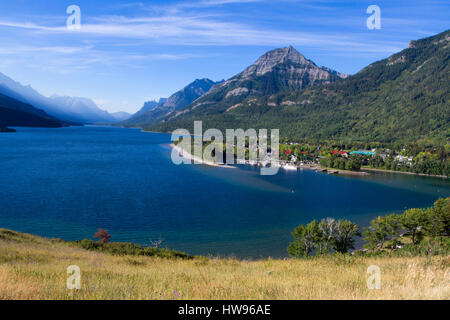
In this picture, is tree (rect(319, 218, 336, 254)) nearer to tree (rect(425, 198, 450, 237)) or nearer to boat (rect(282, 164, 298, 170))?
tree (rect(425, 198, 450, 237))

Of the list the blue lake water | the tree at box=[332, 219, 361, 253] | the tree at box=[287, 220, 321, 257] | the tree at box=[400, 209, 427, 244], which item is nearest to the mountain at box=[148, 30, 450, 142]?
the blue lake water

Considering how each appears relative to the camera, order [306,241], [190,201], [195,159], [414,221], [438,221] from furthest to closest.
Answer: [195,159], [190,201], [414,221], [438,221], [306,241]

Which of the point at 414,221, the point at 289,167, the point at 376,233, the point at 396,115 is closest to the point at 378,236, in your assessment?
the point at 376,233

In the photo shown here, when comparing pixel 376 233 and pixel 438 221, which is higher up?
pixel 438 221

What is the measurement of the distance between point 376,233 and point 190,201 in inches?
1002

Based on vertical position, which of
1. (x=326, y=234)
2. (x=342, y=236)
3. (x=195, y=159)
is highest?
(x=195, y=159)

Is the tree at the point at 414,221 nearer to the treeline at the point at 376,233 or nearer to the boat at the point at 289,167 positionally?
the treeline at the point at 376,233

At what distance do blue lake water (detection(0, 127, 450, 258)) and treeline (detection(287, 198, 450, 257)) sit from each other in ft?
10.7

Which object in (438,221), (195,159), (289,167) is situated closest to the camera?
(438,221)

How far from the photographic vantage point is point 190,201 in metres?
44.8

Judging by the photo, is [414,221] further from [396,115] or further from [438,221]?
[396,115]

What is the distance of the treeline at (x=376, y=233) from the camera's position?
26.7m

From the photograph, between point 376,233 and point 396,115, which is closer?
point 376,233
